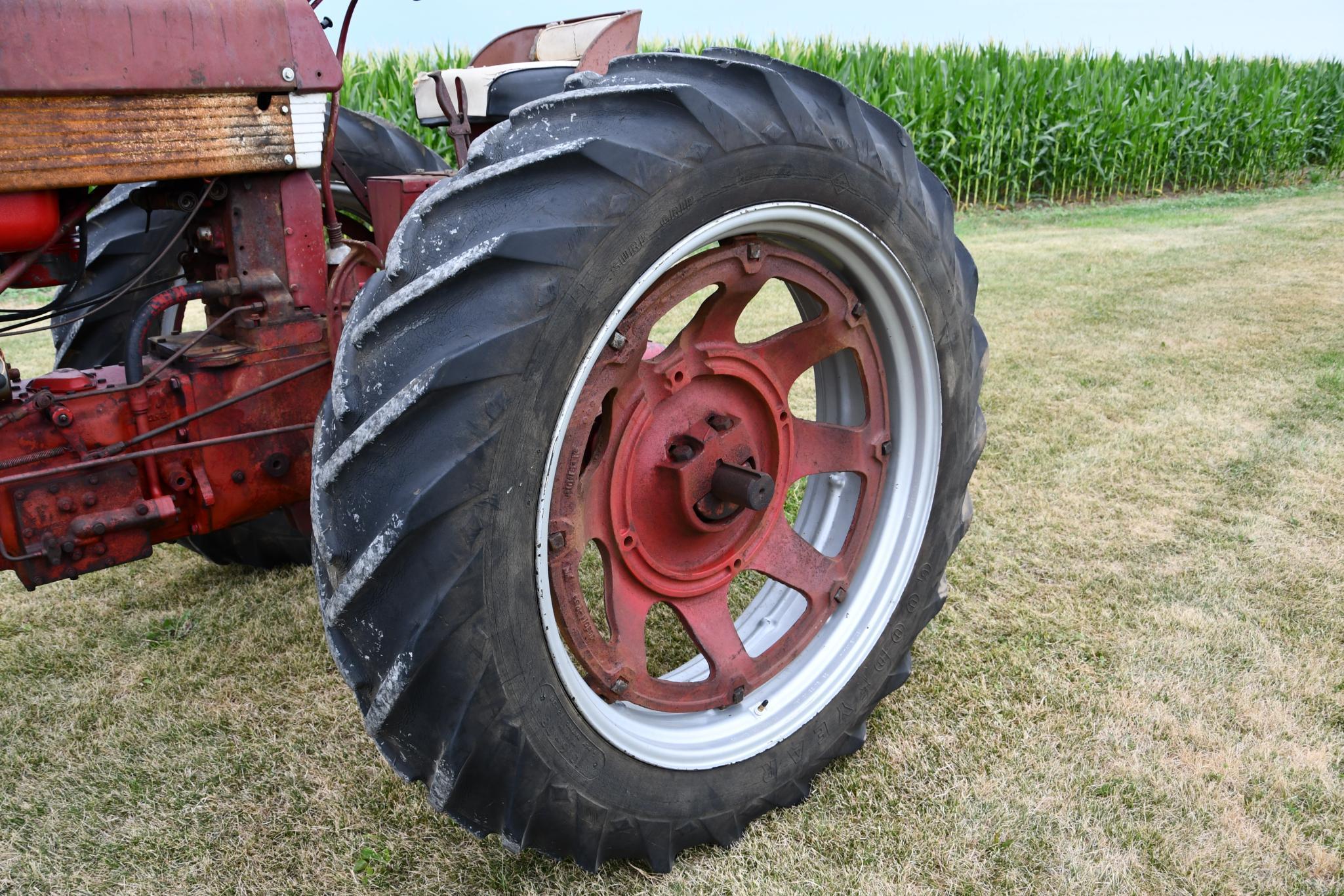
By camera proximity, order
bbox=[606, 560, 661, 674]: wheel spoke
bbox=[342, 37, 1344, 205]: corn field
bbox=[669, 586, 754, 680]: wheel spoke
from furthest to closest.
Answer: bbox=[342, 37, 1344, 205]: corn field → bbox=[669, 586, 754, 680]: wheel spoke → bbox=[606, 560, 661, 674]: wheel spoke

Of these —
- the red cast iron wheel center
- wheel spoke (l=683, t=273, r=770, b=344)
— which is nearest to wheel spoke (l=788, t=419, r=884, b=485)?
the red cast iron wheel center

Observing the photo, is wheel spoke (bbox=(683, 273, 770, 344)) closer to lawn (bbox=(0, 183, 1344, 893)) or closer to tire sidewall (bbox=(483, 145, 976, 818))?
tire sidewall (bbox=(483, 145, 976, 818))

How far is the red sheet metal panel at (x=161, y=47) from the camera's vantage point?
1.59m

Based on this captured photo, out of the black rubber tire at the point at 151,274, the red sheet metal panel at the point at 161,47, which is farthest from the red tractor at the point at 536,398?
the black rubber tire at the point at 151,274

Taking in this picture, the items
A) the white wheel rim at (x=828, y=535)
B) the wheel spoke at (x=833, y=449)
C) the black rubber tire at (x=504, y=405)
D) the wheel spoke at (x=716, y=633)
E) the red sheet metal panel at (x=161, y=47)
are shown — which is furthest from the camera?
the wheel spoke at (x=833, y=449)

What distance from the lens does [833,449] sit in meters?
2.14

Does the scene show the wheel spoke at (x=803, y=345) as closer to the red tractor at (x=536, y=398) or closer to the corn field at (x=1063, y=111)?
the red tractor at (x=536, y=398)

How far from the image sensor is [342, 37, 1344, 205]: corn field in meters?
12.0

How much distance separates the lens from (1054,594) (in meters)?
2.81

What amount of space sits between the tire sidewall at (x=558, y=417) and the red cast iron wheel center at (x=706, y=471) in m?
0.13

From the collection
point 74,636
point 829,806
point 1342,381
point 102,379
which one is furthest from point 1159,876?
point 1342,381

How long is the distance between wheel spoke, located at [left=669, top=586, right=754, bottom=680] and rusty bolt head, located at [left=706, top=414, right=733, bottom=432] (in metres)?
0.34

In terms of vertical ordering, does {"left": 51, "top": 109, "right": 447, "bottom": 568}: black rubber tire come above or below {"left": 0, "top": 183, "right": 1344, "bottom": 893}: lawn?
above

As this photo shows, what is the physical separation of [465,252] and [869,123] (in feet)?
2.77
